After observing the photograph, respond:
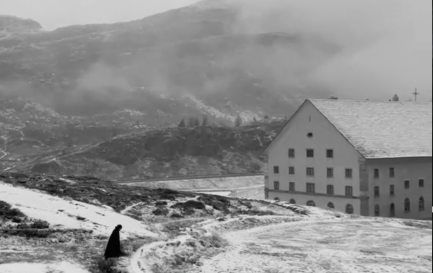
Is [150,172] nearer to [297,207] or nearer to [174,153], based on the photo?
[174,153]

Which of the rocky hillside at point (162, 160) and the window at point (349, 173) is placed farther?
the rocky hillside at point (162, 160)

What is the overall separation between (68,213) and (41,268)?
15.5 metres

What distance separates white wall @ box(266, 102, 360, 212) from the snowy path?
89.5 ft

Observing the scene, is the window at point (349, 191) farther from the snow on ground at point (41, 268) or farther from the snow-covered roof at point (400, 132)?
the snow-covered roof at point (400, 132)

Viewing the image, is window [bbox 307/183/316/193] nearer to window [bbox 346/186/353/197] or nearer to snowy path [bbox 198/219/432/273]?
window [bbox 346/186/353/197]

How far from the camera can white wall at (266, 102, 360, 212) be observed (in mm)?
77375

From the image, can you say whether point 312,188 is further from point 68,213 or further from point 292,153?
point 68,213

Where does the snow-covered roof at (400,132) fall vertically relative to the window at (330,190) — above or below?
above

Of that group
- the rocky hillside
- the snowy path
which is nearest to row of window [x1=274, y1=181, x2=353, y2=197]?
the snowy path

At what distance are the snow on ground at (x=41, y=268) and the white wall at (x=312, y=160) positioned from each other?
170ft

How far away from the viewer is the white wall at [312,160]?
3046 inches

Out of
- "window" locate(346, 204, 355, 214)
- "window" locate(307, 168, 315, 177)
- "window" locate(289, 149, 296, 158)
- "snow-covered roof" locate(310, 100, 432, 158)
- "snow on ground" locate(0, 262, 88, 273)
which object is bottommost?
"window" locate(346, 204, 355, 214)

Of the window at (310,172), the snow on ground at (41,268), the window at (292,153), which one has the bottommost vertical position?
the snow on ground at (41,268)

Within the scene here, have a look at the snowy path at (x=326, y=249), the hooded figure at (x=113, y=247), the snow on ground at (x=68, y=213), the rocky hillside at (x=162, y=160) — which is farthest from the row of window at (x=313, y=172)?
the rocky hillside at (x=162, y=160)
